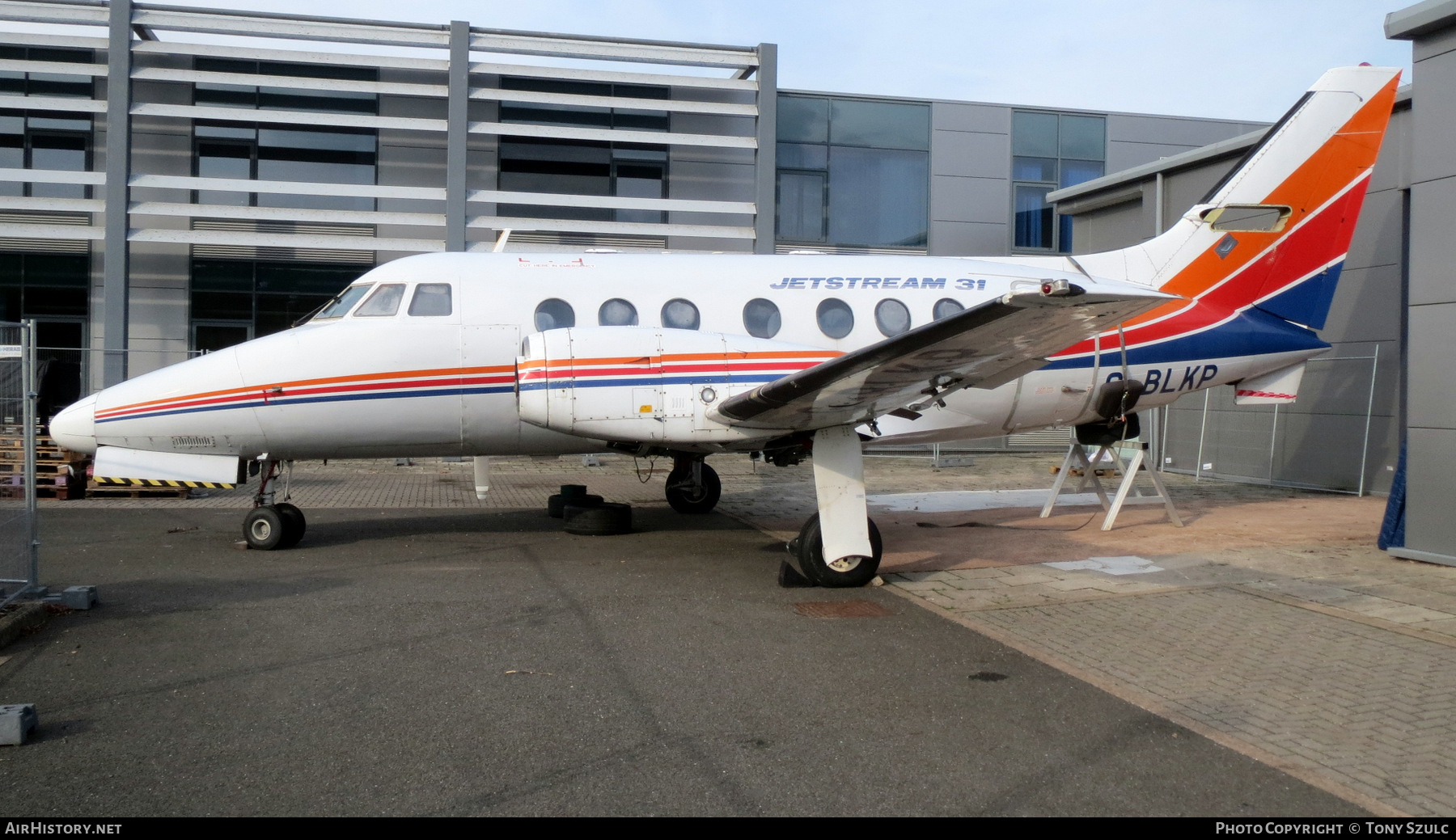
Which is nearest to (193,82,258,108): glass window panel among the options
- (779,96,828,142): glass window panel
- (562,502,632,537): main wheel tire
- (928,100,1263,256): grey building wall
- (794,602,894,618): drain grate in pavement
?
(779,96,828,142): glass window panel

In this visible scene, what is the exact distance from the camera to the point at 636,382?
25.7ft

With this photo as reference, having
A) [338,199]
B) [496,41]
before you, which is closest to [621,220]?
[496,41]

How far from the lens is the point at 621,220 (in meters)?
20.4

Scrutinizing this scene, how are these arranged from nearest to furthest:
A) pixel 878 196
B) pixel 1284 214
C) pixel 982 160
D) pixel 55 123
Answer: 1. pixel 1284 214
2. pixel 55 123
3. pixel 878 196
4. pixel 982 160

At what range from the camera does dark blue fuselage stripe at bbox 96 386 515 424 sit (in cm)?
879

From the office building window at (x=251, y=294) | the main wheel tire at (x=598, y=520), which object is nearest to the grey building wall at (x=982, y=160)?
the office building window at (x=251, y=294)

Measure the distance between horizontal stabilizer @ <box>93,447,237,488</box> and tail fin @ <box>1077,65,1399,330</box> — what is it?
9.31 metres

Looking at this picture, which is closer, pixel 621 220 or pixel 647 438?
pixel 647 438

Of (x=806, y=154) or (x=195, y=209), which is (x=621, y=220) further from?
(x=195, y=209)

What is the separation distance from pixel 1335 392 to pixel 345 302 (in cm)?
1443

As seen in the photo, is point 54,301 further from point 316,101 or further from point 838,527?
Result: point 838,527

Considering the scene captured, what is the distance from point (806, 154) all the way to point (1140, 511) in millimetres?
11518

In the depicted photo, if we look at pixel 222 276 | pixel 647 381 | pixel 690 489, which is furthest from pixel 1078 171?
pixel 222 276

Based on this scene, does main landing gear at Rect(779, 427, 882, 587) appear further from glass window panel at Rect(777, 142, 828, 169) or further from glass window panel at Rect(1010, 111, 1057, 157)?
glass window panel at Rect(1010, 111, 1057, 157)
